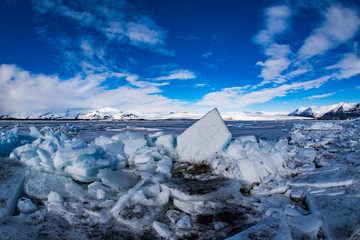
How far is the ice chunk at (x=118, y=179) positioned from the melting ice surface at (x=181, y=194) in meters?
0.01

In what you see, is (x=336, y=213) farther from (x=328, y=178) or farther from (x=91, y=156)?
(x=91, y=156)

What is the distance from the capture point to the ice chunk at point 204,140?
9.23 ft

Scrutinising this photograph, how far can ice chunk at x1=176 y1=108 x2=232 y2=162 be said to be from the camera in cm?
281

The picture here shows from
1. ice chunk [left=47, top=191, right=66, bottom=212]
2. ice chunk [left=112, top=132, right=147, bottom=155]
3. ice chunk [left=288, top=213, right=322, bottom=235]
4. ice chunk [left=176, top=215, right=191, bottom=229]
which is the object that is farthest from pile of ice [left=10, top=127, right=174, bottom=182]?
ice chunk [left=288, top=213, right=322, bottom=235]

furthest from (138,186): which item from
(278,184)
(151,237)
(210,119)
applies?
(210,119)

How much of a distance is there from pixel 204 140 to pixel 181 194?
4.17 ft

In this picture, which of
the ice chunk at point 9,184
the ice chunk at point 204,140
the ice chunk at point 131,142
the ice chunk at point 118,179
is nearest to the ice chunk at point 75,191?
the ice chunk at point 118,179

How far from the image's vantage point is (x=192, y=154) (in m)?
2.88

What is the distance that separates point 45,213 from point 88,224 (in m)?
0.38

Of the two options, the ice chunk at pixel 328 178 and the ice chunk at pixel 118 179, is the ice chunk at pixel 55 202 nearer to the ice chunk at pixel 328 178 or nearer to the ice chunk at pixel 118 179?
the ice chunk at pixel 118 179

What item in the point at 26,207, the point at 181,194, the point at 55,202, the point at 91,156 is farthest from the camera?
the point at 91,156

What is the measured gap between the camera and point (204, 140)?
2924 mm

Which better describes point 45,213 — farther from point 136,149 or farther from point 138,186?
point 136,149

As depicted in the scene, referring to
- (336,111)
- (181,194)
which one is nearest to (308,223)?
(181,194)
